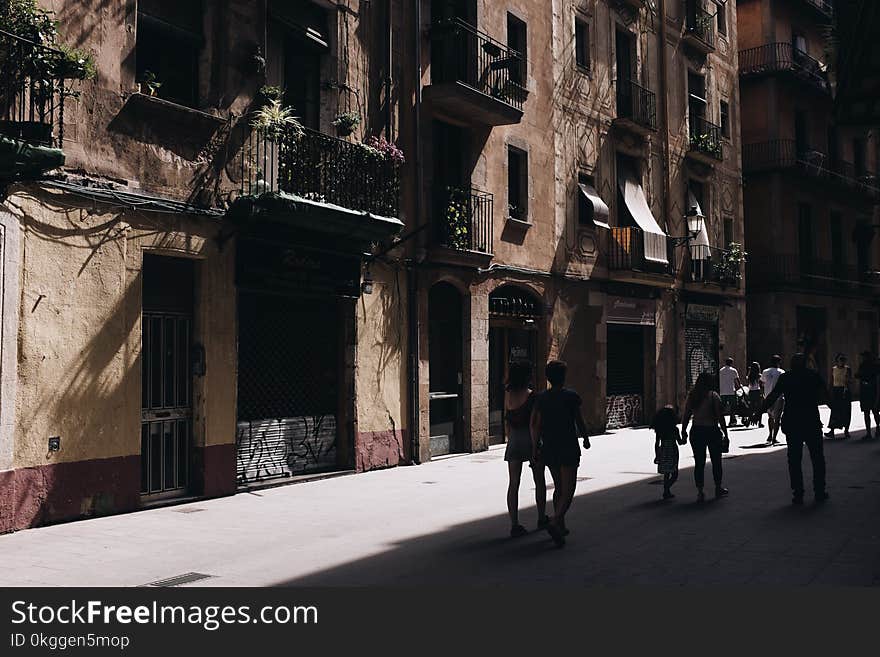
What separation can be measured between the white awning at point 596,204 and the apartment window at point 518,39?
11.2ft

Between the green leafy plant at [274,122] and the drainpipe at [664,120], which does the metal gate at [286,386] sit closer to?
→ the green leafy plant at [274,122]

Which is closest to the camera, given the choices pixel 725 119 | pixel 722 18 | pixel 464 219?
pixel 464 219

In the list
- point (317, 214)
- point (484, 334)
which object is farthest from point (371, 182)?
point (484, 334)

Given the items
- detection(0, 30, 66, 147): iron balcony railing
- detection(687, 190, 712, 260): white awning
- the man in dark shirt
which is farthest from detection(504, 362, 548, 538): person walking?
detection(687, 190, 712, 260): white awning

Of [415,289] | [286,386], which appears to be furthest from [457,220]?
[286,386]

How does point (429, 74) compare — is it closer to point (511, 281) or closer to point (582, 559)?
point (511, 281)

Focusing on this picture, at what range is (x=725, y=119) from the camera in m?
29.6

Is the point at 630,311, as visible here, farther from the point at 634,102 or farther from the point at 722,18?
the point at 722,18

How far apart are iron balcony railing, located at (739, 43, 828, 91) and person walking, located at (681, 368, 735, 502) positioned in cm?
2504

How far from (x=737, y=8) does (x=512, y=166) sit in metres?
19.1

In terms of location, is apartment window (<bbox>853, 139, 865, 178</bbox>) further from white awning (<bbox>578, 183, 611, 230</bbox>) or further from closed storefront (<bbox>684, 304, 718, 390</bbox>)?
white awning (<bbox>578, 183, 611, 230</bbox>)

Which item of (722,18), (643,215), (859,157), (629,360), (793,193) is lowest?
(629,360)

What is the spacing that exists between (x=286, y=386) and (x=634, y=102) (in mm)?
14278

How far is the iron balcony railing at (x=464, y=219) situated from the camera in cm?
1680
